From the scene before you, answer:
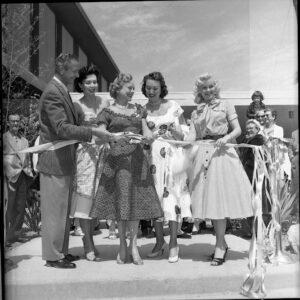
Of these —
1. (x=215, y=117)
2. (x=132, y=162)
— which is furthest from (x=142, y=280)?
(x=215, y=117)

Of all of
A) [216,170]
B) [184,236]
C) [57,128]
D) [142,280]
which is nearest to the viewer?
[142,280]

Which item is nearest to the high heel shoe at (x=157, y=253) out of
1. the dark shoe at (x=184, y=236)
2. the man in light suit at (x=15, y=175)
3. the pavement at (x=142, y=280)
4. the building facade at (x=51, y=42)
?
the pavement at (x=142, y=280)

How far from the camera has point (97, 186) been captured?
3732 millimetres

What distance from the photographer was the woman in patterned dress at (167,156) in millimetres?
3691

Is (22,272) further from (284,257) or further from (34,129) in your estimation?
(284,257)

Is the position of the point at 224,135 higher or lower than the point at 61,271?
higher

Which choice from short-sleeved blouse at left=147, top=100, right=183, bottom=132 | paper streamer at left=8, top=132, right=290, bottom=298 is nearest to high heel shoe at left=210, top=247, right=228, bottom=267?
paper streamer at left=8, top=132, right=290, bottom=298

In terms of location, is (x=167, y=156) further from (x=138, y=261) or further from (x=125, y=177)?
(x=138, y=261)

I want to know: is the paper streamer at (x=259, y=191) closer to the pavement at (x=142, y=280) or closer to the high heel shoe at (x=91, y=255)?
the pavement at (x=142, y=280)

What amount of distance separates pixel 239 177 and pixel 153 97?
0.95 meters

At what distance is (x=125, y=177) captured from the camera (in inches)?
141

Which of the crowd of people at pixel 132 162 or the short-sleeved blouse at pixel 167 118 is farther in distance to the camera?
the short-sleeved blouse at pixel 167 118

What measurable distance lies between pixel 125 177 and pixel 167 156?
0.41 meters

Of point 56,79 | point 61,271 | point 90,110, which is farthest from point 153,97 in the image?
point 61,271
